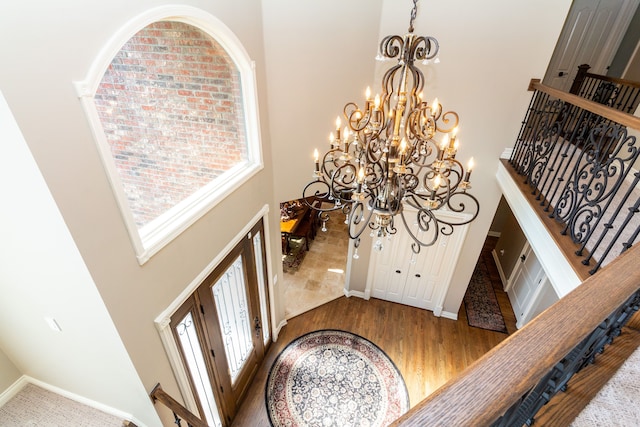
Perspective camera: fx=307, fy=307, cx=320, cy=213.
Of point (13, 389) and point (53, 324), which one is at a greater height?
point (53, 324)

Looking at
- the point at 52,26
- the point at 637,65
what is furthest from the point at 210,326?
Answer: the point at 637,65

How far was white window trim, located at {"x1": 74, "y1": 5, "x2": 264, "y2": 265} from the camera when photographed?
1550mm

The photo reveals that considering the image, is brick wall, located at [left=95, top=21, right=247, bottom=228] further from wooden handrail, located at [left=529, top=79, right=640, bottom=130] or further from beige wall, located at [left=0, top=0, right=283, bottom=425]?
wooden handrail, located at [left=529, top=79, right=640, bottom=130]

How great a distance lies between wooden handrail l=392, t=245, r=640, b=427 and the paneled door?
7.98 feet

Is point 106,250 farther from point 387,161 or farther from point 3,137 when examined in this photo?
point 387,161

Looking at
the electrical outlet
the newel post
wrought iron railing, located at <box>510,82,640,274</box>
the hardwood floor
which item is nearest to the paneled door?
the hardwood floor

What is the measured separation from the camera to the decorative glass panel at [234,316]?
3.28m

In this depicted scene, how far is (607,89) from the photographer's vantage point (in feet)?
13.5

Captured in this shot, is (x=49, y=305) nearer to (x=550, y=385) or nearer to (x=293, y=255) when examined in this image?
(x=550, y=385)

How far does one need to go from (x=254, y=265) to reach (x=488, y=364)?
138 inches

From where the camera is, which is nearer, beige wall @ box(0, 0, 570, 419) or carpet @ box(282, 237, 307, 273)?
beige wall @ box(0, 0, 570, 419)

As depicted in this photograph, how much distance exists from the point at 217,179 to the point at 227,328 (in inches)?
69.2

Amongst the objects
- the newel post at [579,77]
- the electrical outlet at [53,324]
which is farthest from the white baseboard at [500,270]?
the electrical outlet at [53,324]

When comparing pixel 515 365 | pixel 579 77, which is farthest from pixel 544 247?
pixel 579 77
